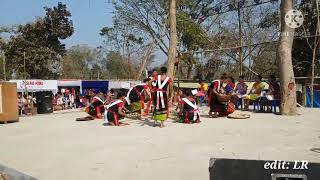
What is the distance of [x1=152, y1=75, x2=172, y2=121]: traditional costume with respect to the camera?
11.5 m

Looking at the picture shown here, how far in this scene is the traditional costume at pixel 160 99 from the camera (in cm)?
1146

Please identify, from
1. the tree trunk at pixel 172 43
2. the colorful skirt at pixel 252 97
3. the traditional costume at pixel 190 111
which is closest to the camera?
the traditional costume at pixel 190 111

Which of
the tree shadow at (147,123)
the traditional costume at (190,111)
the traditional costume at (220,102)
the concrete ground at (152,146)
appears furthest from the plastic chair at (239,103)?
the traditional costume at (190,111)

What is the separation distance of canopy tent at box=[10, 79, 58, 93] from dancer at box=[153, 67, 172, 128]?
14.2 meters

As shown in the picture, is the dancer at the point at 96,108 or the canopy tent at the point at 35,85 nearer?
the dancer at the point at 96,108

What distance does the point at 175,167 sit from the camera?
6754mm

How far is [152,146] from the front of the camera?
8.52 meters

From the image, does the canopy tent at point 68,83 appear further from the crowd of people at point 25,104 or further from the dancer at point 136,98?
the dancer at point 136,98

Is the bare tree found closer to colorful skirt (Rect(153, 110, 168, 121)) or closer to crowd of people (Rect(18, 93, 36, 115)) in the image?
colorful skirt (Rect(153, 110, 168, 121))

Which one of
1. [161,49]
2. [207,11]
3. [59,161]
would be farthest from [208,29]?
[59,161]

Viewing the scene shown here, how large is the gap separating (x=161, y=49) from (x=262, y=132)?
97.6ft

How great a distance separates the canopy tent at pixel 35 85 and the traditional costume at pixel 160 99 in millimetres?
14250

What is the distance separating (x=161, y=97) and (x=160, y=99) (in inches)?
2.2

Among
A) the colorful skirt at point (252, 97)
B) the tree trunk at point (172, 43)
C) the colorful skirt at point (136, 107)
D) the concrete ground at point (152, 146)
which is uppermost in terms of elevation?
the tree trunk at point (172, 43)
